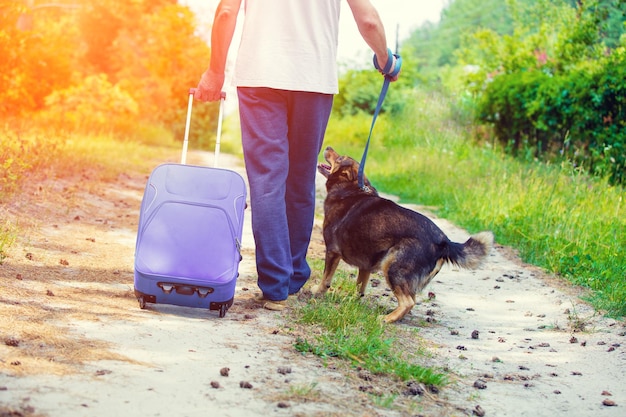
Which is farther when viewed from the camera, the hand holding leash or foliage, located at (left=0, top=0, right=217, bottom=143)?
foliage, located at (left=0, top=0, right=217, bottom=143)

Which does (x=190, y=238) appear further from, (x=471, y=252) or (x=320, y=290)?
(x=471, y=252)

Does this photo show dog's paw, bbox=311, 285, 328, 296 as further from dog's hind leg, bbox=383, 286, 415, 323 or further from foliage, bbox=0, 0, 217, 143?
foliage, bbox=0, 0, 217, 143

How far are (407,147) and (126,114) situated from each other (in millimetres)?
8000

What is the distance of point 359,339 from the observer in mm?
4293

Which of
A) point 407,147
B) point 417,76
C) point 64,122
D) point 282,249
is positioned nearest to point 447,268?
point 282,249

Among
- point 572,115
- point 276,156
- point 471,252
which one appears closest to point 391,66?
point 276,156

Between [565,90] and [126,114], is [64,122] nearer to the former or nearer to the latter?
[126,114]

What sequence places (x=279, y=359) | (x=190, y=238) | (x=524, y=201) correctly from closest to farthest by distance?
1. (x=279, y=359)
2. (x=190, y=238)
3. (x=524, y=201)

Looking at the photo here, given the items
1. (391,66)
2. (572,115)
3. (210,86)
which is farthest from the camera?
(572,115)

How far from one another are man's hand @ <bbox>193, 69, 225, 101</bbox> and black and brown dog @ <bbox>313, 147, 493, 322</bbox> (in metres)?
1.23

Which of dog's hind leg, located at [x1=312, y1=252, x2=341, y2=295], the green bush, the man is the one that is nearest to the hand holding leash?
the man

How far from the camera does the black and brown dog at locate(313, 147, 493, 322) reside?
17.0 ft

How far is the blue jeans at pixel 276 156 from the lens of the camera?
4.70 m

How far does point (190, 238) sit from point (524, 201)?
5.88m
